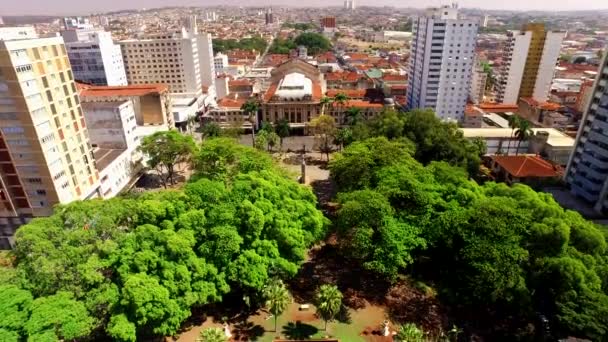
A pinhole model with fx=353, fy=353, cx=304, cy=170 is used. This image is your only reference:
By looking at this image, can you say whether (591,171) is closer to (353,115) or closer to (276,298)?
(353,115)

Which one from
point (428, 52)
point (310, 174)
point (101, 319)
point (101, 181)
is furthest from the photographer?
point (428, 52)

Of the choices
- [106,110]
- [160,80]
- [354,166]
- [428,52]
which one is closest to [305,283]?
[354,166]

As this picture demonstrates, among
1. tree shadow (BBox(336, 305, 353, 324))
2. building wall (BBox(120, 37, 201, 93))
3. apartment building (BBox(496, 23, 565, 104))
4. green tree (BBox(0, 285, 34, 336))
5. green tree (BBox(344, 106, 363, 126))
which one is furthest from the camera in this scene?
building wall (BBox(120, 37, 201, 93))

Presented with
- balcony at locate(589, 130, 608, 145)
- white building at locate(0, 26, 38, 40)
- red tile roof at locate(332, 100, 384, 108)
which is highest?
white building at locate(0, 26, 38, 40)

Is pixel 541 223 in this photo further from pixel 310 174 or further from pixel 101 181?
pixel 101 181

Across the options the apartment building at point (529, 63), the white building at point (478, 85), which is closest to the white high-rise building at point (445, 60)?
the apartment building at point (529, 63)

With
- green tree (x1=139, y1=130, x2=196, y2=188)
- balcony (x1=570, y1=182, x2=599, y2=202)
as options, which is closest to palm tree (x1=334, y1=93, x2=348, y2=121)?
green tree (x1=139, y1=130, x2=196, y2=188)

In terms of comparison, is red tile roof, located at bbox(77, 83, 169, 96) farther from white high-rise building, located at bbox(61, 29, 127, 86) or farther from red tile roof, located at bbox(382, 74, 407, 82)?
red tile roof, located at bbox(382, 74, 407, 82)
